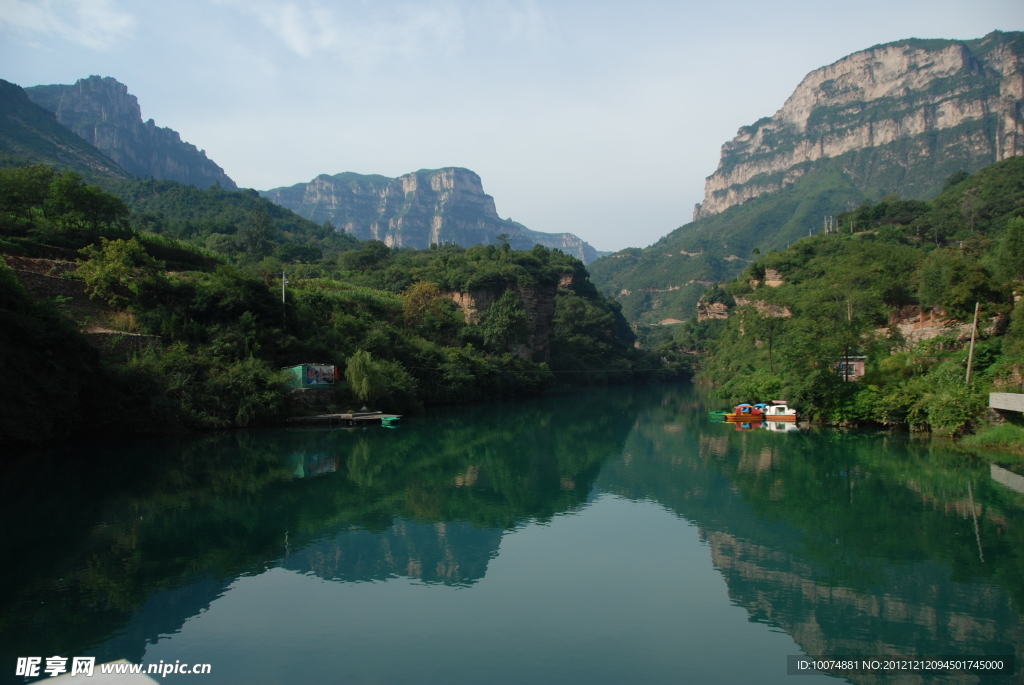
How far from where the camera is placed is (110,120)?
177 metres

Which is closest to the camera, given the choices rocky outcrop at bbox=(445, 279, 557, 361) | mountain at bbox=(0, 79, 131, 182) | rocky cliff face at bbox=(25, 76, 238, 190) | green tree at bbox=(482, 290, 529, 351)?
green tree at bbox=(482, 290, 529, 351)

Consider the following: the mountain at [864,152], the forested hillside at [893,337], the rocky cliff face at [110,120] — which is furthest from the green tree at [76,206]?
the rocky cliff face at [110,120]

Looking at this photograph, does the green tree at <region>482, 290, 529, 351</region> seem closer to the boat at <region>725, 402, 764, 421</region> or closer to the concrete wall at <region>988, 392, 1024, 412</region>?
the boat at <region>725, 402, 764, 421</region>

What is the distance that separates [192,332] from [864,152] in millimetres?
174607

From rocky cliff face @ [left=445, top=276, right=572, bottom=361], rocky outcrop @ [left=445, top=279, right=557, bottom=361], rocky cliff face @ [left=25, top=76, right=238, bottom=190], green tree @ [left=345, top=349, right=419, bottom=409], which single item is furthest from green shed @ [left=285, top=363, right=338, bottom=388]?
rocky cliff face @ [left=25, top=76, right=238, bottom=190]

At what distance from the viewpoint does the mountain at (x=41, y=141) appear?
319 feet

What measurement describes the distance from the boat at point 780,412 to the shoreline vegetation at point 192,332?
68.0 ft

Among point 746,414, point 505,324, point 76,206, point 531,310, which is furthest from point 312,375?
point 531,310

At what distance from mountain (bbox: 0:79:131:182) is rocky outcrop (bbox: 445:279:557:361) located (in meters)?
67.0

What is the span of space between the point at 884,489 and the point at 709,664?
12.9m

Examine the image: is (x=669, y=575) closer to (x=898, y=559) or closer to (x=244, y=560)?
(x=898, y=559)

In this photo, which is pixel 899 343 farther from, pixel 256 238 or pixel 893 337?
pixel 256 238

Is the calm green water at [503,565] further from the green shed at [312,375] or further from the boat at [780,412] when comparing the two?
the green shed at [312,375]

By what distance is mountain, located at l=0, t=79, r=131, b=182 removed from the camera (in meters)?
97.3
